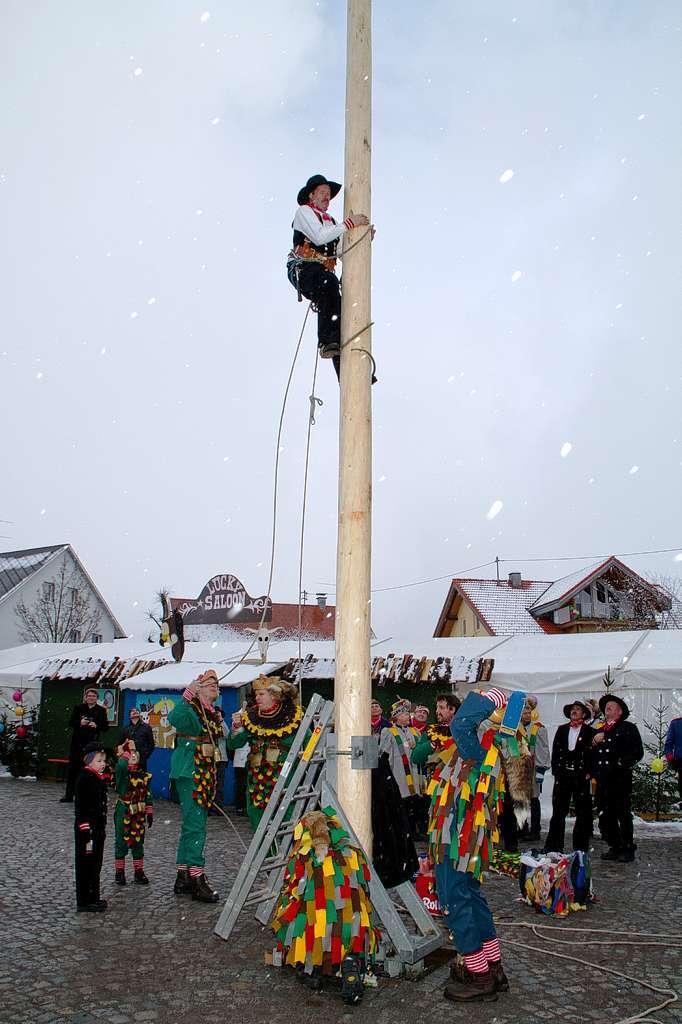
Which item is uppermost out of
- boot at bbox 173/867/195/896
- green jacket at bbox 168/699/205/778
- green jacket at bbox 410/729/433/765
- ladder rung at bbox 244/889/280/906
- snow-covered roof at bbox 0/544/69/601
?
snow-covered roof at bbox 0/544/69/601

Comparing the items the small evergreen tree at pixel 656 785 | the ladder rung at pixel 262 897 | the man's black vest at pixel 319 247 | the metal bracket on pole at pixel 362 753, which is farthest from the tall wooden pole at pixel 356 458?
the small evergreen tree at pixel 656 785

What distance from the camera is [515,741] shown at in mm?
4543

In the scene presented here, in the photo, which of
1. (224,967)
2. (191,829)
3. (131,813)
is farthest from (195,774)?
(224,967)

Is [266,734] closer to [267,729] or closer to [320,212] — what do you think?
[267,729]

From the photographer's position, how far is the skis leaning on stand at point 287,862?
4.71 meters

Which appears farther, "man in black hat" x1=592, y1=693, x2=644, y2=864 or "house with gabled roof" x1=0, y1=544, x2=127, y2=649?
"house with gabled roof" x1=0, y1=544, x2=127, y2=649

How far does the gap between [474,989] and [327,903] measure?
3.16 feet

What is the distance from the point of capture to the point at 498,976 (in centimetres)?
451

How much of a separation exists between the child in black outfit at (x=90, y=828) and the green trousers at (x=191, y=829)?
0.69 metres

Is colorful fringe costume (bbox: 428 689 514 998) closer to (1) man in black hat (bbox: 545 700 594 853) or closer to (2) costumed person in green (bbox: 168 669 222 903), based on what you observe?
(2) costumed person in green (bbox: 168 669 222 903)

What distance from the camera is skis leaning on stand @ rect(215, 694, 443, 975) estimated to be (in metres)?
4.71

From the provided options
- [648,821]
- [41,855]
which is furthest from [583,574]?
[41,855]

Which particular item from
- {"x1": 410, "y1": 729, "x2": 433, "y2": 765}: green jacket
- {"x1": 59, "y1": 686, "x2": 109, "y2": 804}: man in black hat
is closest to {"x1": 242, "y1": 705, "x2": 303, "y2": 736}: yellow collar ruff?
{"x1": 410, "y1": 729, "x2": 433, "y2": 765}: green jacket

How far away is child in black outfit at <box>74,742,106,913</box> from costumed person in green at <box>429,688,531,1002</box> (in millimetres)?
3261
